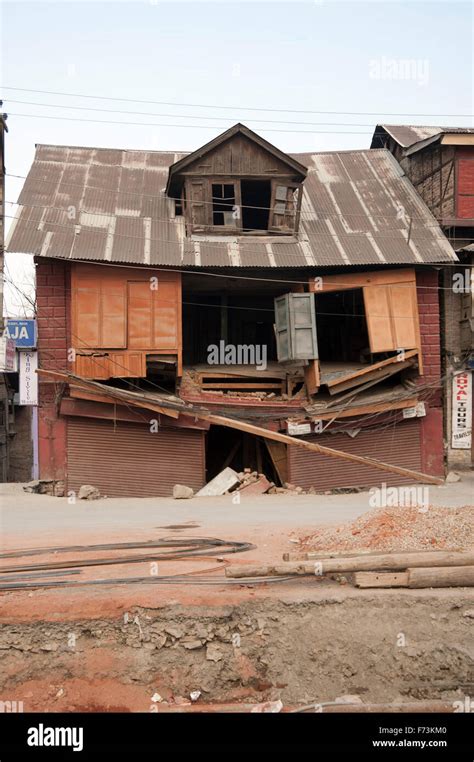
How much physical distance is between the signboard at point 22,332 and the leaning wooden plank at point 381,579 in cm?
1366

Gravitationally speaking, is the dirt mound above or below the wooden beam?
below

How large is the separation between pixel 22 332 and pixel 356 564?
13.7 metres

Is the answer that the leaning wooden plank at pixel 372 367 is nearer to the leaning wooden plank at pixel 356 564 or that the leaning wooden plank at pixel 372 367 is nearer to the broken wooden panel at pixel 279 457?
the broken wooden panel at pixel 279 457

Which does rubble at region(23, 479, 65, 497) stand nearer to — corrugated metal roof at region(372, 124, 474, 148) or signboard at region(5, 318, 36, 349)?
signboard at region(5, 318, 36, 349)

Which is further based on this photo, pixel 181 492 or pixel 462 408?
pixel 462 408

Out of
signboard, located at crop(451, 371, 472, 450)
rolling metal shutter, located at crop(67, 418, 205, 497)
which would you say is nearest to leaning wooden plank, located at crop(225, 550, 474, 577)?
rolling metal shutter, located at crop(67, 418, 205, 497)

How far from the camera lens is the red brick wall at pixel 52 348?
20875 mm

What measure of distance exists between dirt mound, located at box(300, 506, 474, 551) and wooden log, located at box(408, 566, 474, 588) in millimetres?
704

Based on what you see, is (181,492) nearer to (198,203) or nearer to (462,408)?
(198,203)

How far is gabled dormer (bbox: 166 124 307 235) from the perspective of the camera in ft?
71.9

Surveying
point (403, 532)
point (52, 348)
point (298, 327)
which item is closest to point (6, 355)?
point (52, 348)

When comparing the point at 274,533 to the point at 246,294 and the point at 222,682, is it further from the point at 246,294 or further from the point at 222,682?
the point at 246,294

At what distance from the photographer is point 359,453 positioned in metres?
22.1

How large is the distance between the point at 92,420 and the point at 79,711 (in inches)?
529
